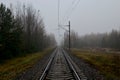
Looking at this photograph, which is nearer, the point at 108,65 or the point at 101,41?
the point at 108,65

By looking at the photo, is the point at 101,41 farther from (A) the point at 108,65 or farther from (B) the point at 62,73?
(B) the point at 62,73

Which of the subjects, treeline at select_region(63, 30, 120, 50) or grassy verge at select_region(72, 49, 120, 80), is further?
treeline at select_region(63, 30, 120, 50)

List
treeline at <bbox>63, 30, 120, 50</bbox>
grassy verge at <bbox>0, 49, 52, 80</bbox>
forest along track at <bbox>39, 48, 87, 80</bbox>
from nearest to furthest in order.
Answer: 1. forest along track at <bbox>39, 48, 87, 80</bbox>
2. grassy verge at <bbox>0, 49, 52, 80</bbox>
3. treeline at <bbox>63, 30, 120, 50</bbox>

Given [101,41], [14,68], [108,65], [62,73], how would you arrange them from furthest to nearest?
1. [101,41]
2. [108,65]
3. [14,68]
4. [62,73]

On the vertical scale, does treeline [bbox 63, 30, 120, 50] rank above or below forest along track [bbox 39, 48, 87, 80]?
above

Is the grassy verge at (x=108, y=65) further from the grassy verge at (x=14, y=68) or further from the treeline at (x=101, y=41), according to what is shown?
the treeline at (x=101, y=41)

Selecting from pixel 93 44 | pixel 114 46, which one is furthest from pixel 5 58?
pixel 93 44

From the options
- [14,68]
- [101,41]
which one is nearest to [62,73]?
[14,68]

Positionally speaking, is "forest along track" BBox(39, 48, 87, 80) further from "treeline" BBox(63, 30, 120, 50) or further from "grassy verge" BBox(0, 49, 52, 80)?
"treeline" BBox(63, 30, 120, 50)

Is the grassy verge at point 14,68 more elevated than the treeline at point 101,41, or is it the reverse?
the treeline at point 101,41

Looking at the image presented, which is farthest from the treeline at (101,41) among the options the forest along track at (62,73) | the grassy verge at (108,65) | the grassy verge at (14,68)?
the forest along track at (62,73)

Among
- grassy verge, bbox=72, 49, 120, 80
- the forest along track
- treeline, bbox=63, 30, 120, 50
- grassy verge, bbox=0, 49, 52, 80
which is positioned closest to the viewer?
the forest along track

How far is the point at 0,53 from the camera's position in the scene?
126 feet

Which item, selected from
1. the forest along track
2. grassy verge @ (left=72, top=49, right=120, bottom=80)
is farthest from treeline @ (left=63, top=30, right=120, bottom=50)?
the forest along track
